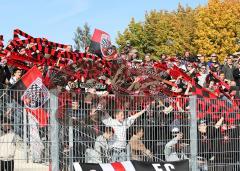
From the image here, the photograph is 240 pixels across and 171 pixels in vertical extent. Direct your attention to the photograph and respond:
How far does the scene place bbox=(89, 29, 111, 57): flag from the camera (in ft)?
41.8

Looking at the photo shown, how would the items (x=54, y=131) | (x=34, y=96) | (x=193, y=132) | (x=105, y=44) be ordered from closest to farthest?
(x=34, y=96), (x=54, y=131), (x=193, y=132), (x=105, y=44)

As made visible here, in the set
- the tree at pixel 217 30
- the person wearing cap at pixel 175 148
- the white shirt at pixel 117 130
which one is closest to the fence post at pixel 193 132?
the person wearing cap at pixel 175 148

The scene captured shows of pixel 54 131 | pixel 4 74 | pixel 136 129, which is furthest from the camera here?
pixel 4 74

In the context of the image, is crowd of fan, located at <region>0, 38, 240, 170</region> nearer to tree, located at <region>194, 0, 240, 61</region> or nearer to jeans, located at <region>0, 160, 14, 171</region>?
jeans, located at <region>0, 160, 14, 171</region>

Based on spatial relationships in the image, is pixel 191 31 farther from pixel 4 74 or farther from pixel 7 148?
pixel 7 148

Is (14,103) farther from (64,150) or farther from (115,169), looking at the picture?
(115,169)

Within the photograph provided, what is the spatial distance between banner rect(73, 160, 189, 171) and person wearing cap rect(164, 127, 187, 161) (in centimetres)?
17

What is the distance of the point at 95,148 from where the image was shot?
29.9ft

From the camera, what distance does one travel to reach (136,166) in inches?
364

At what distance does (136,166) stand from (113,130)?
27.3 inches

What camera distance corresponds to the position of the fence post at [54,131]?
8695mm

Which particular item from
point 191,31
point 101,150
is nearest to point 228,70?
point 101,150

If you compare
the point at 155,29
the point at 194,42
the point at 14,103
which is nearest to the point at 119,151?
the point at 14,103

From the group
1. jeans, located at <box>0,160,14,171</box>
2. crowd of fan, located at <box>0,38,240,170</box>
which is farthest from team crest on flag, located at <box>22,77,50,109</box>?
jeans, located at <box>0,160,14,171</box>
